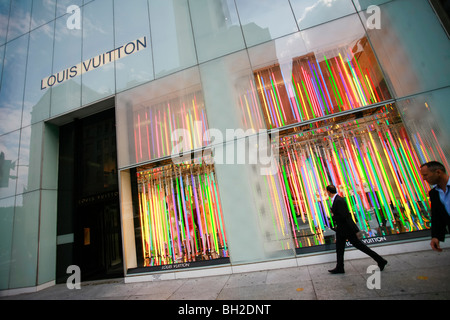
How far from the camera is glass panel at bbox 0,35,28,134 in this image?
8203mm

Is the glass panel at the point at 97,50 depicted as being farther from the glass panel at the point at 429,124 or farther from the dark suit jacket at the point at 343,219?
the glass panel at the point at 429,124

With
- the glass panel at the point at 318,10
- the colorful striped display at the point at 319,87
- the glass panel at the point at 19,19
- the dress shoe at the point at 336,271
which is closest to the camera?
the dress shoe at the point at 336,271

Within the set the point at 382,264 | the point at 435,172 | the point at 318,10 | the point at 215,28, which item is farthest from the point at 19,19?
the point at 382,264

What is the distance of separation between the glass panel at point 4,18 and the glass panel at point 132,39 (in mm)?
6197

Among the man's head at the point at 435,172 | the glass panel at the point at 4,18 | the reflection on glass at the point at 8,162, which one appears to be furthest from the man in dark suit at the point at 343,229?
the glass panel at the point at 4,18

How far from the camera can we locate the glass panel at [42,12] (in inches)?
346

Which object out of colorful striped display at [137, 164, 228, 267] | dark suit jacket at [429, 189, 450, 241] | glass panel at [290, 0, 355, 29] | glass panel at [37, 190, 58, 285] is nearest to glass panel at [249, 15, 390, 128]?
glass panel at [290, 0, 355, 29]

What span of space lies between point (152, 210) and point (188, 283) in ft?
8.69

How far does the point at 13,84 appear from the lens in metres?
8.59

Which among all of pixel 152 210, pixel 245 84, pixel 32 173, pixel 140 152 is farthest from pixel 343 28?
pixel 32 173

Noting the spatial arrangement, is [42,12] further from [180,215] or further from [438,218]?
[438,218]

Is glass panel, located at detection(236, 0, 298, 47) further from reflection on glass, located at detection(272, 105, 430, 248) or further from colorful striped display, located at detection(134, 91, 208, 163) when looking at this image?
reflection on glass, located at detection(272, 105, 430, 248)

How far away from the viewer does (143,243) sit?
639 centimetres

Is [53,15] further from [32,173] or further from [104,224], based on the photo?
[104,224]
